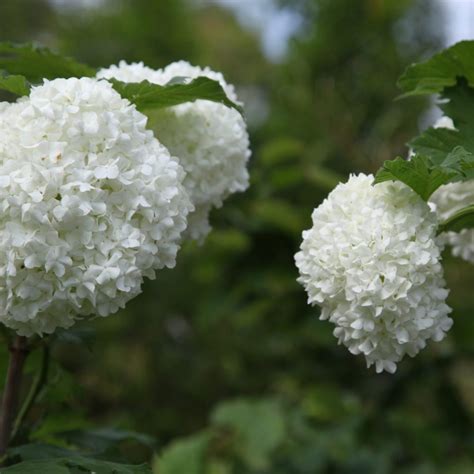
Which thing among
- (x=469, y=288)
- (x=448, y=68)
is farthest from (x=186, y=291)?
(x=448, y=68)

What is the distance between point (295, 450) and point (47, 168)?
271 cm

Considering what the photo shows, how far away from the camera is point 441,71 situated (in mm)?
1518

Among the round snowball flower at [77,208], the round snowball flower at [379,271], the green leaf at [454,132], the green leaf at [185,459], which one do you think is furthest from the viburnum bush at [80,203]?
the green leaf at [185,459]

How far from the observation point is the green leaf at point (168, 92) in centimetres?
132

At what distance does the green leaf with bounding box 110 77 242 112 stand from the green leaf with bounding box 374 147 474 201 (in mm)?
345

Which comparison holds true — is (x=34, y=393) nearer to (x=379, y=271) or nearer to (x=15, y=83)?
(x=15, y=83)

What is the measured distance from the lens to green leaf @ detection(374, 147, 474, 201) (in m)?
1.20

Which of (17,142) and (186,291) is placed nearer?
(17,142)

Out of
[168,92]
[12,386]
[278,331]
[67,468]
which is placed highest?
[278,331]

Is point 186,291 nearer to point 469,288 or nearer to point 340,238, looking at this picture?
point 469,288

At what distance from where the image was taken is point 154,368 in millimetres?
5934

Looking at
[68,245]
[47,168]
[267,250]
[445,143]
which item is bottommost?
[68,245]

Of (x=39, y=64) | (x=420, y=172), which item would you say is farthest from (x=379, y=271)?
(x=39, y=64)

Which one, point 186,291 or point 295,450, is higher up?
point 186,291
